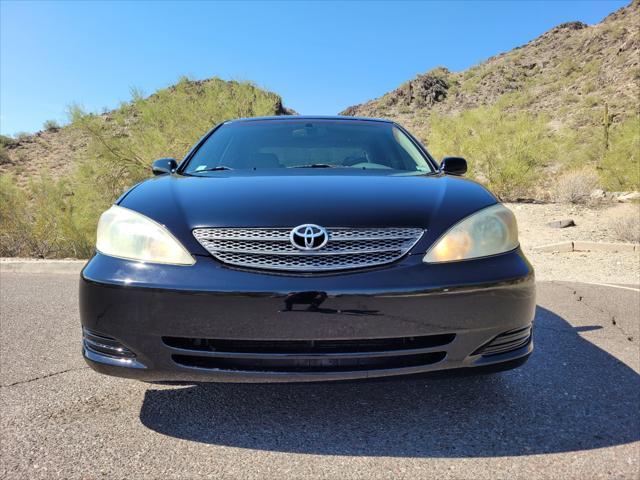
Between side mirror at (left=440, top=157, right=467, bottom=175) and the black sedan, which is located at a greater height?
side mirror at (left=440, top=157, right=467, bottom=175)

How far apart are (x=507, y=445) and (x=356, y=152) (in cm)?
213

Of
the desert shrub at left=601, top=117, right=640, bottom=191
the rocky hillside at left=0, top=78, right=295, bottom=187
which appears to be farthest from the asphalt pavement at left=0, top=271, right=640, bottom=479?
the desert shrub at left=601, top=117, right=640, bottom=191

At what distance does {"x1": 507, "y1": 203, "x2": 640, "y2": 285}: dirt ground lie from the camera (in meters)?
7.09

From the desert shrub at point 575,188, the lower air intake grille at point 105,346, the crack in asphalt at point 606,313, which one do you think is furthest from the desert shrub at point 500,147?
the lower air intake grille at point 105,346

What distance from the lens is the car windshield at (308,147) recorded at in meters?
3.31

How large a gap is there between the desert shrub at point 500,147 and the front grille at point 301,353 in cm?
1501

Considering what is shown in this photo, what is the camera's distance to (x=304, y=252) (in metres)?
2.02

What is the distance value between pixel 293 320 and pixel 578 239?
381 inches

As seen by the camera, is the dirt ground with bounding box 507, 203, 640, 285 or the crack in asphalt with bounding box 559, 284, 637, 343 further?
the dirt ground with bounding box 507, 203, 640, 285

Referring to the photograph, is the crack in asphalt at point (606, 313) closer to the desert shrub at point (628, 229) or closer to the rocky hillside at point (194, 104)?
the desert shrub at point (628, 229)

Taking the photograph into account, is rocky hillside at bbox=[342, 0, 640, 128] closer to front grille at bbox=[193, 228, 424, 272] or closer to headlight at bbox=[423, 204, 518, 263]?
headlight at bbox=[423, 204, 518, 263]

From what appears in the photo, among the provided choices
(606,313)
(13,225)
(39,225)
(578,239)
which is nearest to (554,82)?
(578,239)

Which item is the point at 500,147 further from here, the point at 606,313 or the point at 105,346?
the point at 105,346

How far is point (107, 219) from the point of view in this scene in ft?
7.65
